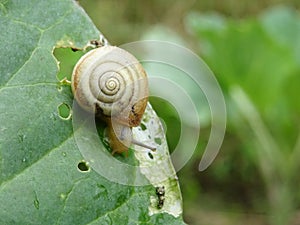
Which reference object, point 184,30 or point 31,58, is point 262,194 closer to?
point 184,30

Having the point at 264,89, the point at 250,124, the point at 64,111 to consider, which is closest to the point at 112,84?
the point at 64,111

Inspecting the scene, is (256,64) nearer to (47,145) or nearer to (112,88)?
(112,88)

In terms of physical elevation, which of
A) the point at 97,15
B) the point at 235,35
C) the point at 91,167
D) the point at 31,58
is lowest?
the point at 97,15

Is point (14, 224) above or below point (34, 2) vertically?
below

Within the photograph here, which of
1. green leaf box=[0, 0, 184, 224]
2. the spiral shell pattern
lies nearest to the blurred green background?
the spiral shell pattern

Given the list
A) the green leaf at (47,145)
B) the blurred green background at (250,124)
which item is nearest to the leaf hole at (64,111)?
the green leaf at (47,145)

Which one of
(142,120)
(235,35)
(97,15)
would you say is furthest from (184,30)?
(142,120)

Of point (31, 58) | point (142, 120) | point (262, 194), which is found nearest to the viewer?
point (31, 58)
